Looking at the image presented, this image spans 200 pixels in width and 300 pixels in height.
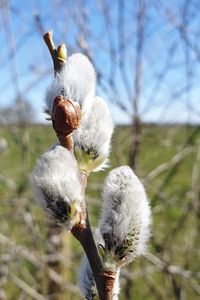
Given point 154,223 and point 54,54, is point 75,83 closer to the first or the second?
point 54,54

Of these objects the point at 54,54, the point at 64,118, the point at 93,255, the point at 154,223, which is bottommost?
the point at 93,255

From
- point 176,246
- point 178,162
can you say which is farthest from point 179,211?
point 176,246

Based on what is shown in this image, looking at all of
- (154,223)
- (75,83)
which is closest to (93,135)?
(75,83)

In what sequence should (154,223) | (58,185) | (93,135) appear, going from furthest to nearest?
(154,223), (93,135), (58,185)

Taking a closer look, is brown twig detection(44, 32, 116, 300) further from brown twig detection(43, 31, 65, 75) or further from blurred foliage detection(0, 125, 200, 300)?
blurred foliage detection(0, 125, 200, 300)

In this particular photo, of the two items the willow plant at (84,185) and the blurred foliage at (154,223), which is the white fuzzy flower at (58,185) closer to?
the willow plant at (84,185)

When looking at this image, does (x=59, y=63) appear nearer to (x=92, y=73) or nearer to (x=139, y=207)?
(x=92, y=73)

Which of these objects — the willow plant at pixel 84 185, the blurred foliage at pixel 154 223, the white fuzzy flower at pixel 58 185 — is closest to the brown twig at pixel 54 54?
the willow plant at pixel 84 185
